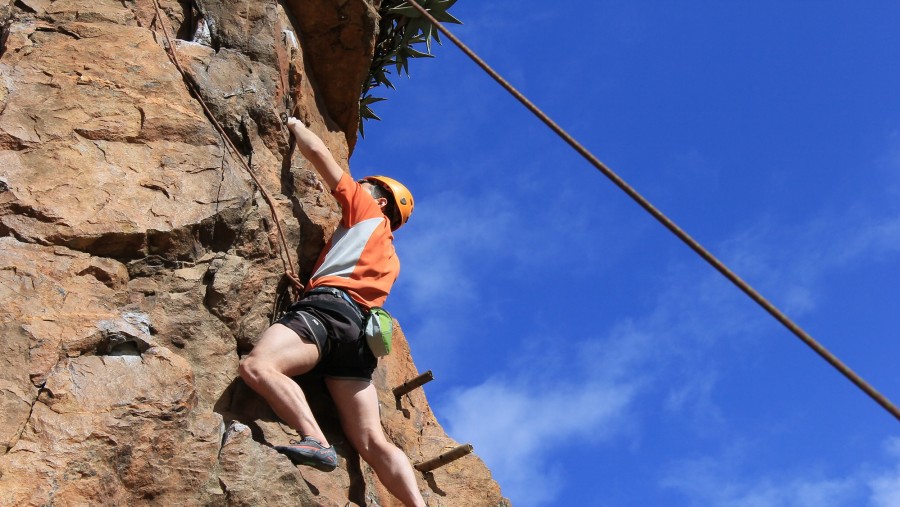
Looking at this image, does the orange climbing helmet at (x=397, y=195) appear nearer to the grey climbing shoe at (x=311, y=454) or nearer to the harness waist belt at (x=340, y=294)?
the harness waist belt at (x=340, y=294)

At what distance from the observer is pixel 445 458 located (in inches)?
284

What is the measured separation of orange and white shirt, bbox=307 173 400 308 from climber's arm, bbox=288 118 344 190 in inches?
2.5

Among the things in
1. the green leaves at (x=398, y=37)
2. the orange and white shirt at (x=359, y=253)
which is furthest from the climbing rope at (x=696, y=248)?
the green leaves at (x=398, y=37)

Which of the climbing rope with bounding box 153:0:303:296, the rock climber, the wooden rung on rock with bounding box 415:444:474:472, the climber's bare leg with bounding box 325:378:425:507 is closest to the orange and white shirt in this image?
the rock climber

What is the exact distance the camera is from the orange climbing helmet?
772cm

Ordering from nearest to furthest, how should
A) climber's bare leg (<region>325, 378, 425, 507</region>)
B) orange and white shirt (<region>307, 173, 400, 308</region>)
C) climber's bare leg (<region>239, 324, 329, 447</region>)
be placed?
climber's bare leg (<region>239, 324, 329, 447</region>) < climber's bare leg (<region>325, 378, 425, 507</region>) < orange and white shirt (<region>307, 173, 400, 308</region>)

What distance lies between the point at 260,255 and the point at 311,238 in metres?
0.59

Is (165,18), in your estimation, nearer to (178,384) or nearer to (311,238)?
Answer: (311,238)

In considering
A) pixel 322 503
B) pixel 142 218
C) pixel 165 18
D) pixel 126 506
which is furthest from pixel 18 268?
pixel 165 18

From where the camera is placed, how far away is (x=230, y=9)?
308 inches

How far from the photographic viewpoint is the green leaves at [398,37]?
10.0 metres

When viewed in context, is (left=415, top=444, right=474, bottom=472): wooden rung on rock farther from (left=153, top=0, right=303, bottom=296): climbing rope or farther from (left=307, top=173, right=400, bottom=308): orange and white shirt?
(left=153, top=0, right=303, bottom=296): climbing rope

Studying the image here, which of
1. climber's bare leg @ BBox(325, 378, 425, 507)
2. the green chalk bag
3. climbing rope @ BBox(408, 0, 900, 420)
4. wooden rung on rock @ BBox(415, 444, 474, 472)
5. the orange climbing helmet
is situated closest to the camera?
climbing rope @ BBox(408, 0, 900, 420)

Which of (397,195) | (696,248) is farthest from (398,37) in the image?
(696,248)
